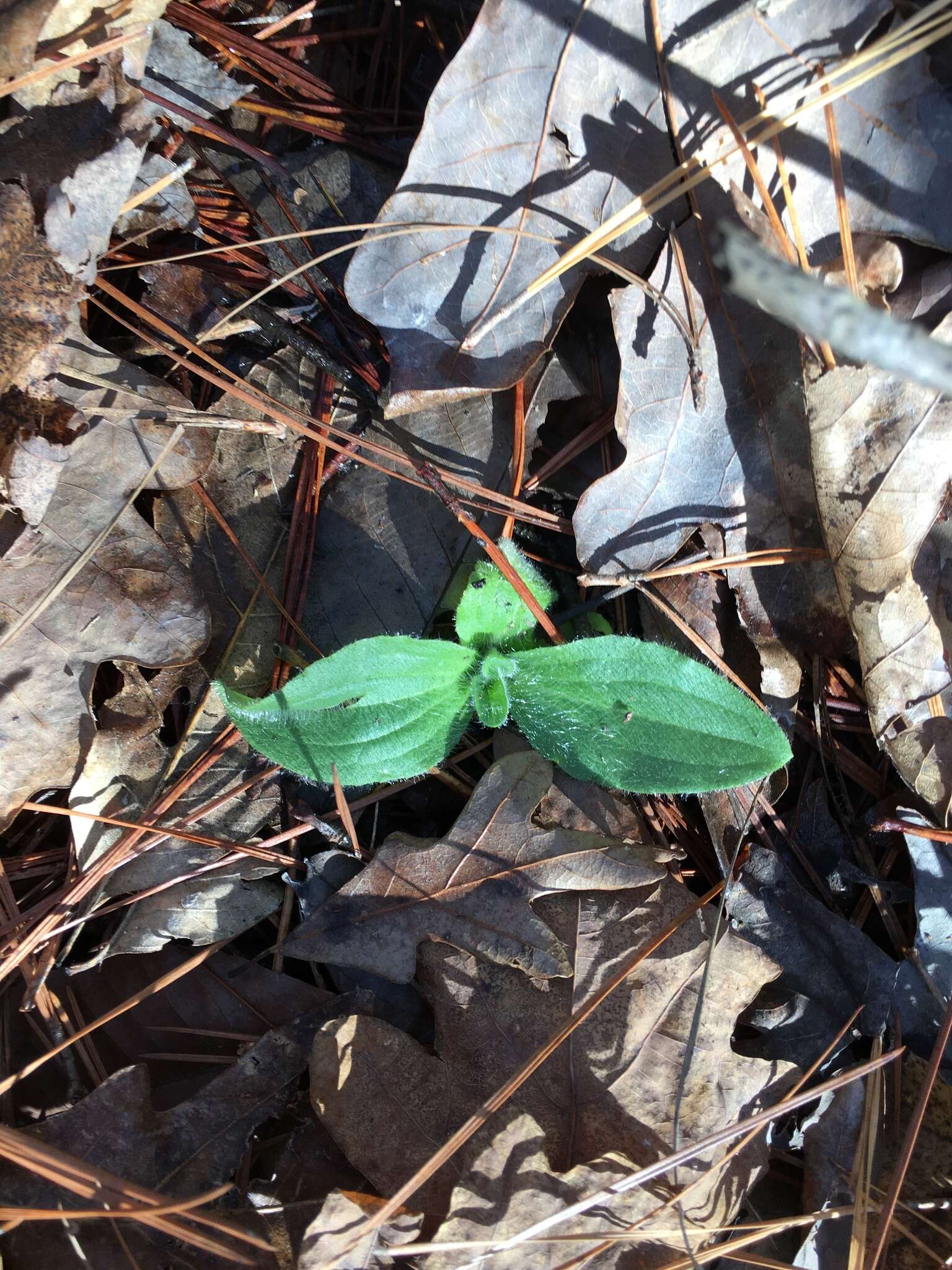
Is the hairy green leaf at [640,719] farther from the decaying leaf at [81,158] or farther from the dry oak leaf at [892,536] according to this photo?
the decaying leaf at [81,158]

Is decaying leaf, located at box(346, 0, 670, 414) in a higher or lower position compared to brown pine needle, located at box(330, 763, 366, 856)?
higher

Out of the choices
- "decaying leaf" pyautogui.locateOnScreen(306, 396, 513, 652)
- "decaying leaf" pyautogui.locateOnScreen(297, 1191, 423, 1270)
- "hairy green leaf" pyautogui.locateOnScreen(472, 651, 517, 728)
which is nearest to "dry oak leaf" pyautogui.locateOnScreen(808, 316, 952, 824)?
"hairy green leaf" pyautogui.locateOnScreen(472, 651, 517, 728)

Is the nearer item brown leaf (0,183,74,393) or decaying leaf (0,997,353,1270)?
decaying leaf (0,997,353,1270)

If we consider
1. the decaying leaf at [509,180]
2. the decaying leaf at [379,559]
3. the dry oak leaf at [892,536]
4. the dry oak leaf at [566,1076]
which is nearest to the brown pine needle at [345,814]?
the dry oak leaf at [566,1076]

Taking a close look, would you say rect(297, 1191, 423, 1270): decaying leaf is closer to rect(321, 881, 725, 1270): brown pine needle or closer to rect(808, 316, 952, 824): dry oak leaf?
rect(321, 881, 725, 1270): brown pine needle

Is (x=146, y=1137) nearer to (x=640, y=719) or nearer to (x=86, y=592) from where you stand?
(x=86, y=592)

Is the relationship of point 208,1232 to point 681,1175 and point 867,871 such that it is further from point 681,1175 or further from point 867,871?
point 867,871

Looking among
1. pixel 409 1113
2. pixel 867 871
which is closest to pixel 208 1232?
pixel 409 1113
